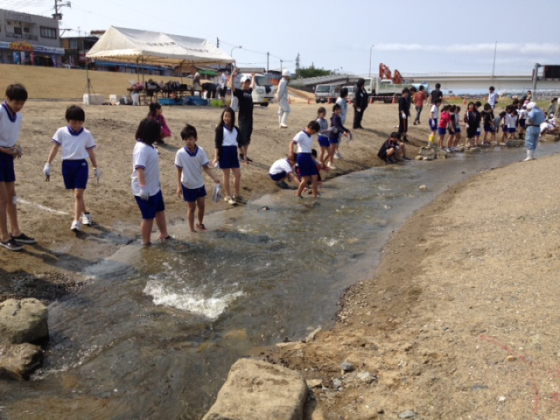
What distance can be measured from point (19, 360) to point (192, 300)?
188 cm

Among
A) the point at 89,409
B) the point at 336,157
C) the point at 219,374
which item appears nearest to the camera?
the point at 89,409

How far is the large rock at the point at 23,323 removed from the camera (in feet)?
14.4

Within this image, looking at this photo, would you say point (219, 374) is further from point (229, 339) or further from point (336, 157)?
point (336, 157)

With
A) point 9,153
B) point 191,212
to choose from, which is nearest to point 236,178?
point 191,212

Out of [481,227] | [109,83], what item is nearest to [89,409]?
[481,227]

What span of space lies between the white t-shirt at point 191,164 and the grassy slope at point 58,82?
23.5 metres

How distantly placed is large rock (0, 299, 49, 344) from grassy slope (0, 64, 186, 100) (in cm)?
2598

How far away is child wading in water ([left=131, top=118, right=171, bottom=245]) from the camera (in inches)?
252

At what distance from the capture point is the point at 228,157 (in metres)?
9.53

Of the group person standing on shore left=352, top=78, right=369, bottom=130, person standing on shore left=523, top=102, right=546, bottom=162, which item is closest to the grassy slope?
person standing on shore left=352, top=78, right=369, bottom=130

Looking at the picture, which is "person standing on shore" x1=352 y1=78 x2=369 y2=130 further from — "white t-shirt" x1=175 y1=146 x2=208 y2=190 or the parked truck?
the parked truck

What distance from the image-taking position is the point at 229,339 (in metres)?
4.79

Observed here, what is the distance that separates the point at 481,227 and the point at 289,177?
16.8 feet

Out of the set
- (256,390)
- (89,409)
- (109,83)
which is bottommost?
(89,409)
